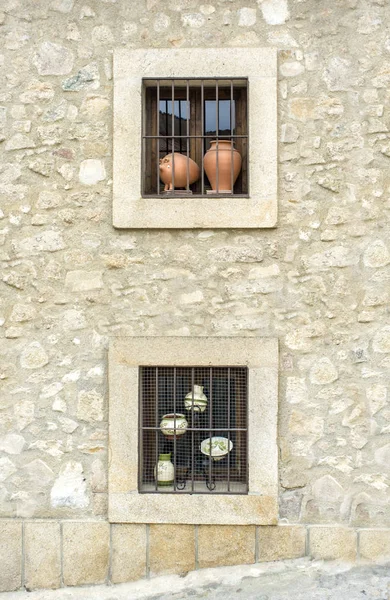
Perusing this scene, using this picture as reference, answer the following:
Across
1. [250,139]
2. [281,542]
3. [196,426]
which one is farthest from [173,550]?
[250,139]

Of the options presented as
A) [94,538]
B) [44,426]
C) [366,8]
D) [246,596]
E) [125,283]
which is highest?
[366,8]

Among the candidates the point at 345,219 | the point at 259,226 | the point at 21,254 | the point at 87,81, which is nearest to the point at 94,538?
the point at 21,254

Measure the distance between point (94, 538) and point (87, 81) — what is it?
3.13m

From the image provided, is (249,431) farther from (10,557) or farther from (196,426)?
(10,557)

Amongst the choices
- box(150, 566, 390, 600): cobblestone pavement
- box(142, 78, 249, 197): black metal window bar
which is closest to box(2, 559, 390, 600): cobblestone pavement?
box(150, 566, 390, 600): cobblestone pavement

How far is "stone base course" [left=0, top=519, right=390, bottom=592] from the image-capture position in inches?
155

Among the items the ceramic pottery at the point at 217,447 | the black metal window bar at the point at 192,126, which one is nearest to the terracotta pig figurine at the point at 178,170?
the black metal window bar at the point at 192,126

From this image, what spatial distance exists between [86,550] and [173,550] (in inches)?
23.3

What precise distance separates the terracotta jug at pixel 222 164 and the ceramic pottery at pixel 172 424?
160 centimetres

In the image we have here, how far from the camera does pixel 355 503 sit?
Answer: 3926mm

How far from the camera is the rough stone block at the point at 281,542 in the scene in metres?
3.93

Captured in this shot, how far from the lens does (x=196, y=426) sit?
4.07 m

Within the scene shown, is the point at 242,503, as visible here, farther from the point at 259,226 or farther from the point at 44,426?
the point at 259,226

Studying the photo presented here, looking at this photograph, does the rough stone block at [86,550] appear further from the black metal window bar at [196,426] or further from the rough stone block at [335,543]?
the rough stone block at [335,543]
